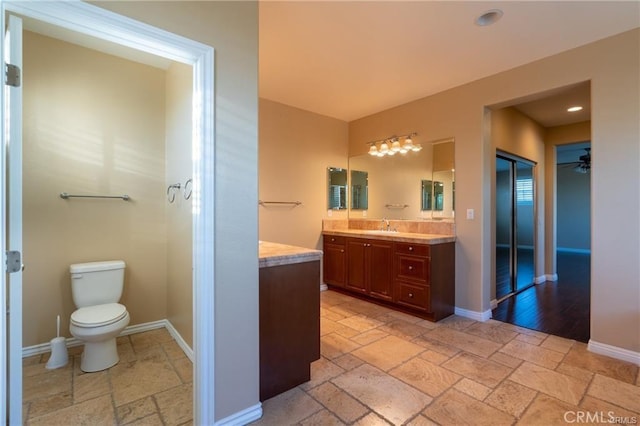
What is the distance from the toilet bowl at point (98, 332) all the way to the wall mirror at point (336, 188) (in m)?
3.04

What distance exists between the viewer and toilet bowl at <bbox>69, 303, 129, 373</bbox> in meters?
2.16

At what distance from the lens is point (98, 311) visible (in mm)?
2352

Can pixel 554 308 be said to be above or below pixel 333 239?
below

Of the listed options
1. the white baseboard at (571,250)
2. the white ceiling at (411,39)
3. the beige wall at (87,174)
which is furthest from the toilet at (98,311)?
the white baseboard at (571,250)

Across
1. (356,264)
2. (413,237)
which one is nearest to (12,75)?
(413,237)

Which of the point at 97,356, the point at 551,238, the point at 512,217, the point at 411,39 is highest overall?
the point at 411,39

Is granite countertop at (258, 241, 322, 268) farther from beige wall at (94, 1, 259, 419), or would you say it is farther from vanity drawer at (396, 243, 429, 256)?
vanity drawer at (396, 243, 429, 256)

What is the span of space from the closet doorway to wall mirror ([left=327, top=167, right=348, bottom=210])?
2.17 metres

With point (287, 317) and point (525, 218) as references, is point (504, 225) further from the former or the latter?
point (287, 317)

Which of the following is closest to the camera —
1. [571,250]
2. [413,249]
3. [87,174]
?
[87,174]

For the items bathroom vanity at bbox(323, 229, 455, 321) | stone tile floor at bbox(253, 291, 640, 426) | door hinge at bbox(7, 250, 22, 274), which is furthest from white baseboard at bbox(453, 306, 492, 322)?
door hinge at bbox(7, 250, 22, 274)

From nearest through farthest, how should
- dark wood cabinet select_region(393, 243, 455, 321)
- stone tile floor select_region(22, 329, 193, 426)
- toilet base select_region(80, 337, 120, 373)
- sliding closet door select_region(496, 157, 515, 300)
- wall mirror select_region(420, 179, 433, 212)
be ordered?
stone tile floor select_region(22, 329, 193, 426), toilet base select_region(80, 337, 120, 373), dark wood cabinet select_region(393, 243, 455, 321), wall mirror select_region(420, 179, 433, 212), sliding closet door select_region(496, 157, 515, 300)

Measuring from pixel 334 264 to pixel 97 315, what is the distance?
9.34 feet

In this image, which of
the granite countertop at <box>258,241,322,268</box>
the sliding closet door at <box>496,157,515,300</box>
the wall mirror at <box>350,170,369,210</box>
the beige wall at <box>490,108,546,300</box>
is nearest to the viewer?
the granite countertop at <box>258,241,322,268</box>
